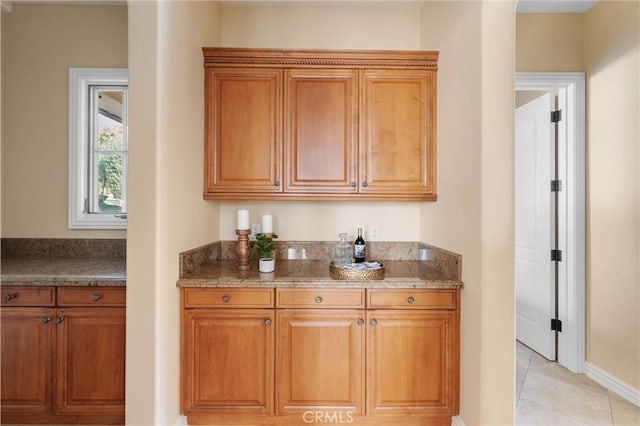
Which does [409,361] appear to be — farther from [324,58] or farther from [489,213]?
[324,58]

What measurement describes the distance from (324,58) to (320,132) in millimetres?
507

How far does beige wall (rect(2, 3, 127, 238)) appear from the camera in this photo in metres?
2.37

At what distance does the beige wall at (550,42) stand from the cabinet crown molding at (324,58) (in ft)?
3.46

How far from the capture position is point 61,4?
2.38 m

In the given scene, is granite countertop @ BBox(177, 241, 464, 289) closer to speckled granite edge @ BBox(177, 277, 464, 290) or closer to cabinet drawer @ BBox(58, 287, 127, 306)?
speckled granite edge @ BBox(177, 277, 464, 290)

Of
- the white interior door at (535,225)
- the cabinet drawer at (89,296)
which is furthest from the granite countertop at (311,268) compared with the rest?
the white interior door at (535,225)

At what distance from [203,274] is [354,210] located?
1.24m

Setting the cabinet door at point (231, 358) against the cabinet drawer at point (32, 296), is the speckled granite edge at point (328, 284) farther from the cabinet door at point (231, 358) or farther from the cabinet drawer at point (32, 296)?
the cabinet drawer at point (32, 296)

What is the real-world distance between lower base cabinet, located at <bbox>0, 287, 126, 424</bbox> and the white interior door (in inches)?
130

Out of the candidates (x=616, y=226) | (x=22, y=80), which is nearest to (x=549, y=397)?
(x=616, y=226)

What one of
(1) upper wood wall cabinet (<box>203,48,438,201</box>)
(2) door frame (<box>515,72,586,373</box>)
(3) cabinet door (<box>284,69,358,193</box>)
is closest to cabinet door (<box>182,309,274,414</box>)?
(1) upper wood wall cabinet (<box>203,48,438,201</box>)

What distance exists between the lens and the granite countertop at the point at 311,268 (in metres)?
1.83

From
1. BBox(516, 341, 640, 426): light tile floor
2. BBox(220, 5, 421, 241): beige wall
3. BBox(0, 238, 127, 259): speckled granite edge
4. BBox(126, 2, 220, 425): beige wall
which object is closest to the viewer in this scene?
BBox(126, 2, 220, 425): beige wall

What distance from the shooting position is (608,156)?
2340 mm
